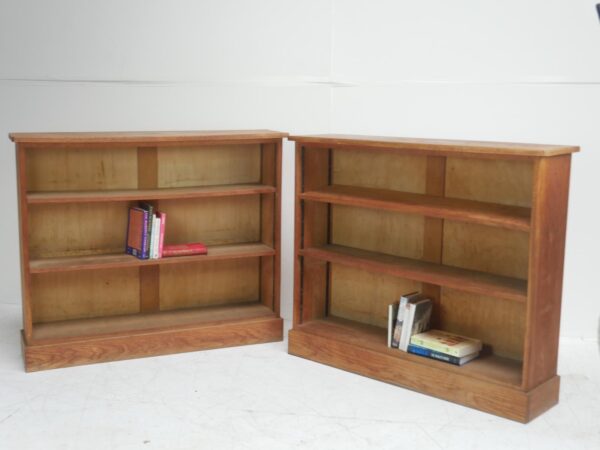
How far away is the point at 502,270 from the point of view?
4.05 metres

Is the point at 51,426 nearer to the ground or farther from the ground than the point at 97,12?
nearer to the ground

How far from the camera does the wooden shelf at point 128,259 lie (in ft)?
14.1

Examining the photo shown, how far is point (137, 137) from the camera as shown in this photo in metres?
4.35

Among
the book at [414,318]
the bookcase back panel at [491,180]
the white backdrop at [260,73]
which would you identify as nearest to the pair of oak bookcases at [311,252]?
the bookcase back panel at [491,180]

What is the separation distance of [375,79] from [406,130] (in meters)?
0.38

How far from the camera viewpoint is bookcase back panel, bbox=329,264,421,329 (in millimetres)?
4523

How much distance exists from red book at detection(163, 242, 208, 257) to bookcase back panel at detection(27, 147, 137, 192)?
1.39ft

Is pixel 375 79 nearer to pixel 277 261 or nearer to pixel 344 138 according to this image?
pixel 344 138

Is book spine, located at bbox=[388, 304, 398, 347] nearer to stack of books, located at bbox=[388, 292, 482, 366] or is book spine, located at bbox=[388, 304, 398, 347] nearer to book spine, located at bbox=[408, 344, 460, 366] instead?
stack of books, located at bbox=[388, 292, 482, 366]

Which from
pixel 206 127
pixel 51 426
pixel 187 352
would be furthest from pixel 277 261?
pixel 51 426

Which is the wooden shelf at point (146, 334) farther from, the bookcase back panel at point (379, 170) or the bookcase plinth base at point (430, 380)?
the bookcase back panel at point (379, 170)

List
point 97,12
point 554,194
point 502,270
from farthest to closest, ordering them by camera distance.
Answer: point 97,12 → point 502,270 → point 554,194

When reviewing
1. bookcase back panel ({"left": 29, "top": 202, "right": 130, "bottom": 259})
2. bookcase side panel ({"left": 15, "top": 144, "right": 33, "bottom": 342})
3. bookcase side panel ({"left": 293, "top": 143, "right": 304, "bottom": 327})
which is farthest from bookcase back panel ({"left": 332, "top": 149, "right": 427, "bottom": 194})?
bookcase side panel ({"left": 15, "top": 144, "right": 33, "bottom": 342})

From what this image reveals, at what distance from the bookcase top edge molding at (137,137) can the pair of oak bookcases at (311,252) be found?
0.01 meters
